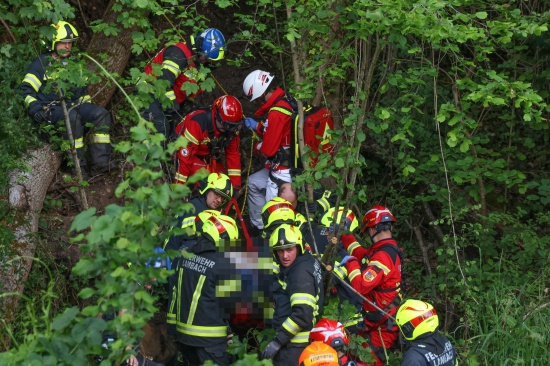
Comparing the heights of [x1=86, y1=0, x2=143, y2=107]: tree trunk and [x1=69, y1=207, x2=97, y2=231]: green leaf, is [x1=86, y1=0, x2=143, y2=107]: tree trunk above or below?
below

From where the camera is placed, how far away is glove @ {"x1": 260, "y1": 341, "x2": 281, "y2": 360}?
5.61m

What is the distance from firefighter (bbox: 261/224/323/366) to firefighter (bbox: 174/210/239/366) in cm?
39

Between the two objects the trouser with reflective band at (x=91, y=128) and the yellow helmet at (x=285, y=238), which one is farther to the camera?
the trouser with reflective band at (x=91, y=128)

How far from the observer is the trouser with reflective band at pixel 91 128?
7438mm

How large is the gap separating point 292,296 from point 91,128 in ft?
11.0

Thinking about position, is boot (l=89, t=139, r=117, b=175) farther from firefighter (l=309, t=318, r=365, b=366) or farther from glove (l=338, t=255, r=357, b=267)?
firefighter (l=309, t=318, r=365, b=366)

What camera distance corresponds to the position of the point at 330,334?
5.30 meters

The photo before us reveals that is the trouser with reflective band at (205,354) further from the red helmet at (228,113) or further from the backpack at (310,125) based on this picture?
the red helmet at (228,113)

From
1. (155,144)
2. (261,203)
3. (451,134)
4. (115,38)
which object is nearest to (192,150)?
(261,203)

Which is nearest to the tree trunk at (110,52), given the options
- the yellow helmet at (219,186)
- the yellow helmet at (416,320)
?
the yellow helmet at (219,186)

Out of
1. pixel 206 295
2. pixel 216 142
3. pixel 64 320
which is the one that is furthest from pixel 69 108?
pixel 64 320

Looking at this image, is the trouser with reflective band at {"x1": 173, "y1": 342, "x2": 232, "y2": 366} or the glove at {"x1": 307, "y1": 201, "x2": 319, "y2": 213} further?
the glove at {"x1": 307, "y1": 201, "x2": 319, "y2": 213}

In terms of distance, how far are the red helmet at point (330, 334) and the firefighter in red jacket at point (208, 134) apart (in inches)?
115

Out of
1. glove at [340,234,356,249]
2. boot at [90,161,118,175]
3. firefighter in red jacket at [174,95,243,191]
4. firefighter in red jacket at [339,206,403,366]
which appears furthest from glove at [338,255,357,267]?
boot at [90,161,118,175]
